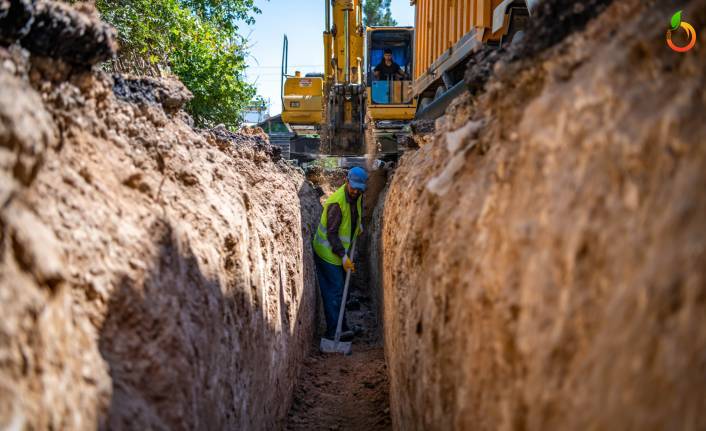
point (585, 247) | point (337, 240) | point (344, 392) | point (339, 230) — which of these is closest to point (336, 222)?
point (339, 230)

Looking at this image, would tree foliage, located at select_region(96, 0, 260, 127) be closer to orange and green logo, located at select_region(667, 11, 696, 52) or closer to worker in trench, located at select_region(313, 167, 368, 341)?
worker in trench, located at select_region(313, 167, 368, 341)

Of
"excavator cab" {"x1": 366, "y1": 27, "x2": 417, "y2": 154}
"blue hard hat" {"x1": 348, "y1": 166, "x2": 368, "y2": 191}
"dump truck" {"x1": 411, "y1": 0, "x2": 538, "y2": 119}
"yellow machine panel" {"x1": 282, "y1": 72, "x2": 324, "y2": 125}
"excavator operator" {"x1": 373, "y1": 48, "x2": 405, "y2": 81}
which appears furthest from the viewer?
"yellow machine panel" {"x1": 282, "y1": 72, "x2": 324, "y2": 125}

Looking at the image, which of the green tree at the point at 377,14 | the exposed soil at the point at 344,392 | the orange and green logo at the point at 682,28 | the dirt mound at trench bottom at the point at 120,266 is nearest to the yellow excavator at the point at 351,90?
the exposed soil at the point at 344,392

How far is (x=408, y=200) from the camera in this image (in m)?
4.22

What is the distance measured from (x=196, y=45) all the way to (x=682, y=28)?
9929 millimetres

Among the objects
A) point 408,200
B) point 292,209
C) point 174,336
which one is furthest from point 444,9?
point 174,336

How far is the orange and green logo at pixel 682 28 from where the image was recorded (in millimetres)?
1459

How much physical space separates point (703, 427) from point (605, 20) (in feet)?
4.71

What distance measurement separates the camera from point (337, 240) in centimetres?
806

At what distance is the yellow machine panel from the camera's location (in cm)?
1662

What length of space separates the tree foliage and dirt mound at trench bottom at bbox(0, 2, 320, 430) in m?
5.60

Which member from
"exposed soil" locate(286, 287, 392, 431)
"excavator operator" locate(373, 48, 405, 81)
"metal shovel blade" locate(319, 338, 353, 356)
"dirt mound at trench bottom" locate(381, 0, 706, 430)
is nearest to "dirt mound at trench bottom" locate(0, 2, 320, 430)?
"exposed soil" locate(286, 287, 392, 431)

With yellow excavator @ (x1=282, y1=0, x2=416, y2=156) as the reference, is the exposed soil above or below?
below

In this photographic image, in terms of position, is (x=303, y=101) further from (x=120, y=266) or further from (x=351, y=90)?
(x=120, y=266)
